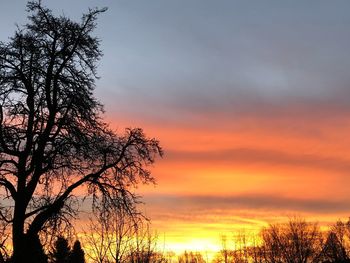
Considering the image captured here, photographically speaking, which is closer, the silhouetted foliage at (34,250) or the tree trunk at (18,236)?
the tree trunk at (18,236)

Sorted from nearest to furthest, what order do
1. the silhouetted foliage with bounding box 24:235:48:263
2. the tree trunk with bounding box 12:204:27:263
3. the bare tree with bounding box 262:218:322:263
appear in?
the tree trunk with bounding box 12:204:27:263 → the silhouetted foliage with bounding box 24:235:48:263 → the bare tree with bounding box 262:218:322:263

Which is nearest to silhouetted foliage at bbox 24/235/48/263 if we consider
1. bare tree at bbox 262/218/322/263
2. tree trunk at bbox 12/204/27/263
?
tree trunk at bbox 12/204/27/263

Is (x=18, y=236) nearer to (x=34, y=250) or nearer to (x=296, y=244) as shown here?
(x=34, y=250)

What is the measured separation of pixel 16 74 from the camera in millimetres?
16797

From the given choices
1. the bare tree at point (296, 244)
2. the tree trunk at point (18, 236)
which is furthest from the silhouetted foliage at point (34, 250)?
the bare tree at point (296, 244)

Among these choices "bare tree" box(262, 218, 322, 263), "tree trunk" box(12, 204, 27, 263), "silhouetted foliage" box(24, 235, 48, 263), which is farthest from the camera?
"bare tree" box(262, 218, 322, 263)

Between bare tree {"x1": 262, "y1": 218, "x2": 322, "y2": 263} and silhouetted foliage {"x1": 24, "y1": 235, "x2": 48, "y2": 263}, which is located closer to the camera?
silhouetted foliage {"x1": 24, "y1": 235, "x2": 48, "y2": 263}

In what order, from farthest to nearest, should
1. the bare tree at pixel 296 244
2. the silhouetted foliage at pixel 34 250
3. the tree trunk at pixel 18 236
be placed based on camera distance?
the bare tree at pixel 296 244 < the silhouetted foliage at pixel 34 250 < the tree trunk at pixel 18 236

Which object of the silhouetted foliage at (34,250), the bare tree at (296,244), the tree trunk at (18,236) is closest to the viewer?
the tree trunk at (18,236)

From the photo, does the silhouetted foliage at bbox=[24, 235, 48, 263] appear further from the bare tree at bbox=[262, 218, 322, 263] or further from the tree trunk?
the bare tree at bbox=[262, 218, 322, 263]

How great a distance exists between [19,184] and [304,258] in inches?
3201

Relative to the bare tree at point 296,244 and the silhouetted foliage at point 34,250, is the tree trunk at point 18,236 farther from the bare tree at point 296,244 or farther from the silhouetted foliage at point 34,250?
the bare tree at point 296,244

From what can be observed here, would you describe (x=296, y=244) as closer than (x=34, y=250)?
No

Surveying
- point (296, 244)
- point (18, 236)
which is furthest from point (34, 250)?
point (296, 244)
